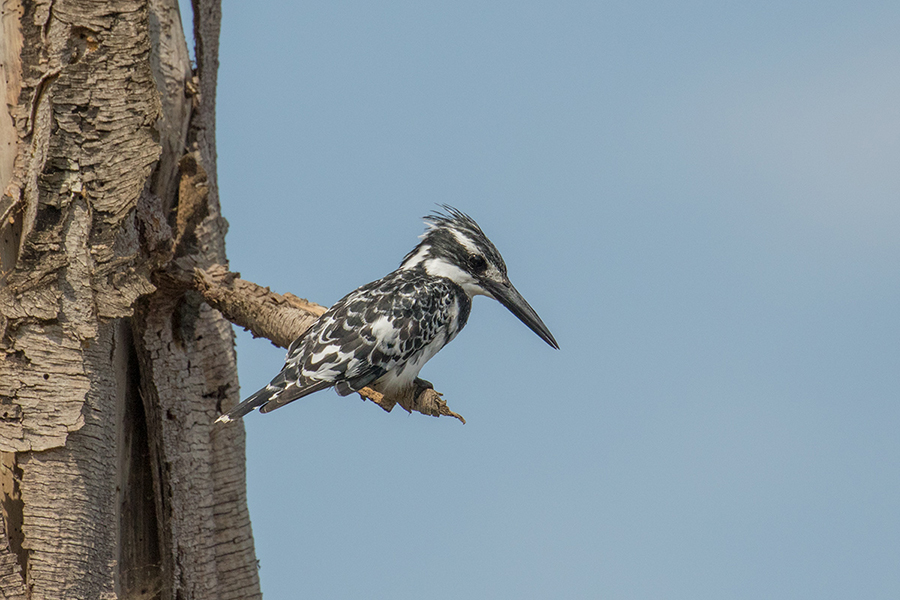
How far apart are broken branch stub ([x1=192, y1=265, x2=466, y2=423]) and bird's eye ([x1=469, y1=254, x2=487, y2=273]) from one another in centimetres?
105

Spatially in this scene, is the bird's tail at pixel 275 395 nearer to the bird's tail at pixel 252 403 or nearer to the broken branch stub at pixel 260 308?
the bird's tail at pixel 252 403

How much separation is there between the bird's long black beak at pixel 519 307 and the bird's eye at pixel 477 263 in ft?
0.30

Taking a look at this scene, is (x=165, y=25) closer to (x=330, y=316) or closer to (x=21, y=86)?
(x=21, y=86)

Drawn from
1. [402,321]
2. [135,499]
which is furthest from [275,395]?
[135,499]

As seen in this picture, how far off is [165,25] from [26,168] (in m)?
1.22

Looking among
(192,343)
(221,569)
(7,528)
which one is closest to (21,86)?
(192,343)

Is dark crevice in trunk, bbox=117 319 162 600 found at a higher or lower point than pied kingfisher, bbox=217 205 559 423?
lower

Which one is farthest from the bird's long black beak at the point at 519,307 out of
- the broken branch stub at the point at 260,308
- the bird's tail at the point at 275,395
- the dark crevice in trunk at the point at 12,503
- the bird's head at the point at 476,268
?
the dark crevice in trunk at the point at 12,503

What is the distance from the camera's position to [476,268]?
5984 mm

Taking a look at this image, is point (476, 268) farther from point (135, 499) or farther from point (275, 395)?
point (135, 499)

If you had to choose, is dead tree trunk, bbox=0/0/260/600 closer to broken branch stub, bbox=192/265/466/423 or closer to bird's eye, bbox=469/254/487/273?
broken branch stub, bbox=192/265/466/423

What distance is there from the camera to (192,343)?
5340 millimetres

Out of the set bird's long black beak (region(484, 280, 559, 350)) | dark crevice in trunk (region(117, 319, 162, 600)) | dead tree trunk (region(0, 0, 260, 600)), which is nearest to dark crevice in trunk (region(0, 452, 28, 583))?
dead tree trunk (region(0, 0, 260, 600))

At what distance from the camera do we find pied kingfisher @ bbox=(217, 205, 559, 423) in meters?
4.97
